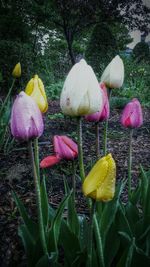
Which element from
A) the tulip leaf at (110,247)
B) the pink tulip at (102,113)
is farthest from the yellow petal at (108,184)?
the tulip leaf at (110,247)

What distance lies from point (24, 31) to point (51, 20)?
2073 millimetres

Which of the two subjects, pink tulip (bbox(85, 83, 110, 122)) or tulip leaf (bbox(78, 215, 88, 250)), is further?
tulip leaf (bbox(78, 215, 88, 250))

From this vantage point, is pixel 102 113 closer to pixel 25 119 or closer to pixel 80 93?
pixel 80 93

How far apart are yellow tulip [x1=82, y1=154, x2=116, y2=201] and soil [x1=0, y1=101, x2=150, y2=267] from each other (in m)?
0.56

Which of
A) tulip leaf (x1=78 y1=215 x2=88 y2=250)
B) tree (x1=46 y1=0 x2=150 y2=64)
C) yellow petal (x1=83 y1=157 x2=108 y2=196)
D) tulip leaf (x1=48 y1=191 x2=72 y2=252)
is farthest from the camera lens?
tree (x1=46 y1=0 x2=150 y2=64)

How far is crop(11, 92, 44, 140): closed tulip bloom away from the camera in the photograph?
42.7 inches

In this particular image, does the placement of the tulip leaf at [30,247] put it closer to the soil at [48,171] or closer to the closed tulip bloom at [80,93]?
the soil at [48,171]

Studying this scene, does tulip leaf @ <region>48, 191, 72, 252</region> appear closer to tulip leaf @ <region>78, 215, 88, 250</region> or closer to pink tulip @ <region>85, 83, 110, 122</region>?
tulip leaf @ <region>78, 215, 88, 250</region>

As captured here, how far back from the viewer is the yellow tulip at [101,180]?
3.30 ft

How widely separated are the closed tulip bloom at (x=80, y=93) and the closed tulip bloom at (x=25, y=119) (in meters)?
0.10

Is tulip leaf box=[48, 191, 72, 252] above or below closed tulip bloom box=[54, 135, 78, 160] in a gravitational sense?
below


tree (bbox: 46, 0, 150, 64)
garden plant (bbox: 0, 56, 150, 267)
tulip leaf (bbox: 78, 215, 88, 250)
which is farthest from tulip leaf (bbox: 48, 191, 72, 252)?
tree (bbox: 46, 0, 150, 64)

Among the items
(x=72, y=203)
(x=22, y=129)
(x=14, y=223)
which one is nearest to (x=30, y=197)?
(x=14, y=223)

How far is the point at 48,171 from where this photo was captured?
2.64 meters
